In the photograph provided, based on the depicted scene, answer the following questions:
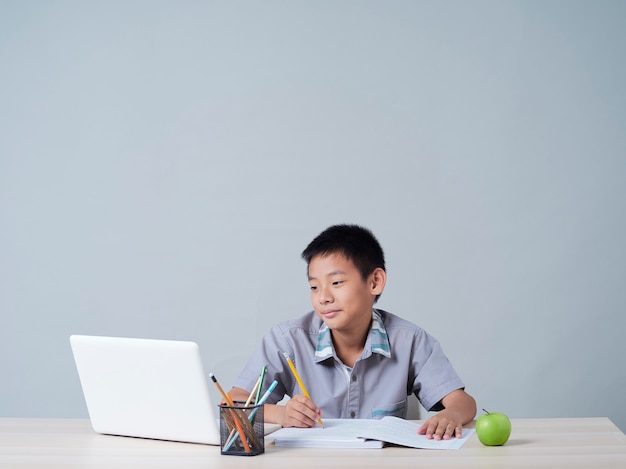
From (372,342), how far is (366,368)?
0.07 metres

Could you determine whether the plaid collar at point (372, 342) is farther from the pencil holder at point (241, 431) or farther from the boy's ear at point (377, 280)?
the pencil holder at point (241, 431)

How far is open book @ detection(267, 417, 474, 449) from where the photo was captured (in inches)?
57.7

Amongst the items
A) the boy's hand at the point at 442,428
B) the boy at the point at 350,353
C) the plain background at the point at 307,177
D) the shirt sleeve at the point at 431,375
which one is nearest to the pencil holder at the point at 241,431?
the boy's hand at the point at 442,428

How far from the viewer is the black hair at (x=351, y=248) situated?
83.3 inches

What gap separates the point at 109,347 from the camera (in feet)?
4.97

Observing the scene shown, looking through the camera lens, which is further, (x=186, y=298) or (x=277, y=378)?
(x=186, y=298)

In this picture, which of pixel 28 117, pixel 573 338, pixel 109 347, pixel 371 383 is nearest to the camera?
pixel 109 347

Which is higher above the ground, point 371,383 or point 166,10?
point 166,10

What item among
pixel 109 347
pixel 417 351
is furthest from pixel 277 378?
pixel 109 347

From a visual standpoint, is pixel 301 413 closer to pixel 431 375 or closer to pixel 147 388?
pixel 147 388

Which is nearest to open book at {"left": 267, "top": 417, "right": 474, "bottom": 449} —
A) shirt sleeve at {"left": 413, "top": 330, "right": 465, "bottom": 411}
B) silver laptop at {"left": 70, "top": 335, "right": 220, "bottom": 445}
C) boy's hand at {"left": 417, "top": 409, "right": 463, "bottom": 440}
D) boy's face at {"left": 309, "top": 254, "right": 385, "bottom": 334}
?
boy's hand at {"left": 417, "top": 409, "right": 463, "bottom": 440}

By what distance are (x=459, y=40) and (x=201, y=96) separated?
44.1 inches

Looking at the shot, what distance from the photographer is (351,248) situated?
2.13 meters

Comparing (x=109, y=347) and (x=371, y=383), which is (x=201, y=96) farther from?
(x=109, y=347)
